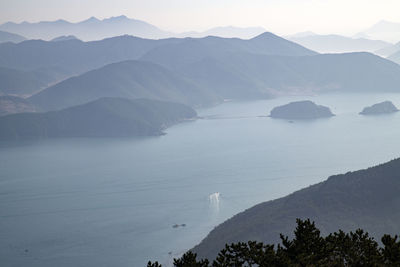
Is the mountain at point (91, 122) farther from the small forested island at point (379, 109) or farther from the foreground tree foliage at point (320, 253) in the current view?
the foreground tree foliage at point (320, 253)

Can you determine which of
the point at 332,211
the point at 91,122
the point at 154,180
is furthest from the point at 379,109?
the point at 332,211

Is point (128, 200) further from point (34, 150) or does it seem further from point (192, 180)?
point (34, 150)

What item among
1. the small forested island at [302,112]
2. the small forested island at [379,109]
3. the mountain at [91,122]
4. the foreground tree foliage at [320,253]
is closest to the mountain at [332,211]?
the foreground tree foliage at [320,253]

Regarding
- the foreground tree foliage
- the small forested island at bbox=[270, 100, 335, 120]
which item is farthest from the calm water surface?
the foreground tree foliage

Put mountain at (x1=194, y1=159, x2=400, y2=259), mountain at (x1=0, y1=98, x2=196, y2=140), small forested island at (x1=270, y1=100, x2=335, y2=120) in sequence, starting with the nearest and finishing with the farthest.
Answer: mountain at (x1=194, y1=159, x2=400, y2=259), mountain at (x1=0, y1=98, x2=196, y2=140), small forested island at (x1=270, y1=100, x2=335, y2=120)

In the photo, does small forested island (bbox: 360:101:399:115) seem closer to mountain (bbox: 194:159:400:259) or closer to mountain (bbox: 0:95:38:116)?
mountain (bbox: 194:159:400:259)
